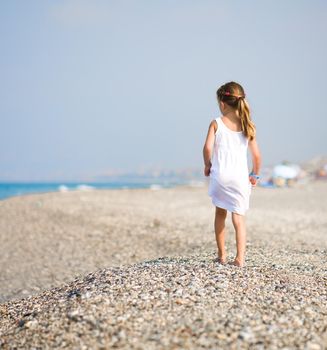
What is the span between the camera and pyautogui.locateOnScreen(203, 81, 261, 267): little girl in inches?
230

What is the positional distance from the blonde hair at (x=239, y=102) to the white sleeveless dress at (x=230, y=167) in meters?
0.09

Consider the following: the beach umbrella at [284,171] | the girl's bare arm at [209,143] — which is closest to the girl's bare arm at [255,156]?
the girl's bare arm at [209,143]

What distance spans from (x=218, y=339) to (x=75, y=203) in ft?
50.5

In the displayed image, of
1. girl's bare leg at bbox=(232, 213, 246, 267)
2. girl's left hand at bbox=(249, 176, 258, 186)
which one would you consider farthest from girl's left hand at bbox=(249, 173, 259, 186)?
girl's bare leg at bbox=(232, 213, 246, 267)

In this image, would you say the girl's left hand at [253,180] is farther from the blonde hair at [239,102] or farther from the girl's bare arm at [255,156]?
the blonde hair at [239,102]

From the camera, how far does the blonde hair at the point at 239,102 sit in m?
5.83

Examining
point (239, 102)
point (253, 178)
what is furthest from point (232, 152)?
point (239, 102)

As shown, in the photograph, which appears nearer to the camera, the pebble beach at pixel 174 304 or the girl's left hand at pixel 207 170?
the pebble beach at pixel 174 304

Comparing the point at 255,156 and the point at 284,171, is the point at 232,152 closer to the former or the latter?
the point at 255,156

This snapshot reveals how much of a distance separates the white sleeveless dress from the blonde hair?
9cm

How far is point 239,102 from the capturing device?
230 inches

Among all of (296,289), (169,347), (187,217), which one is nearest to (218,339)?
(169,347)

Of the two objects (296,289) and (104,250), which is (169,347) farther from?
(104,250)

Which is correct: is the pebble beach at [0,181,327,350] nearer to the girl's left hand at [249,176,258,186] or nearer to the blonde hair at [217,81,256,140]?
the girl's left hand at [249,176,258,186]
